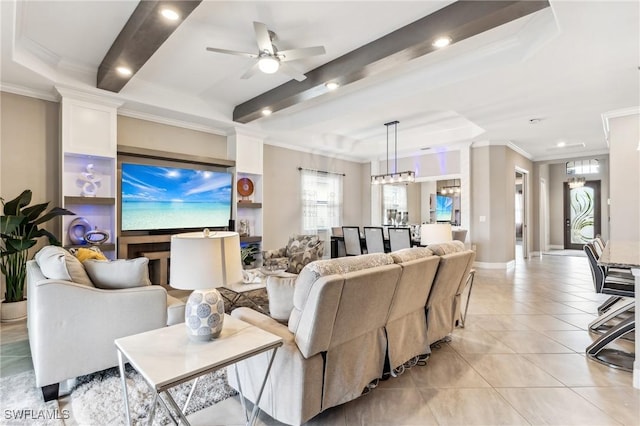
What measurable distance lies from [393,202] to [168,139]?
6312 mm

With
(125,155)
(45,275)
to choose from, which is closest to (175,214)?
(125,155)

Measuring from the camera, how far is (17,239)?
3535 millimetres

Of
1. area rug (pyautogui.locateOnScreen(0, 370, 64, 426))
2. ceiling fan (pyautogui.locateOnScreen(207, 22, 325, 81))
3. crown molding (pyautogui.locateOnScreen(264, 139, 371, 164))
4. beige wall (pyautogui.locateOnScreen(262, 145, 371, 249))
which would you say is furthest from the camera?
crown molding (pyautogui.locateOnScreen(264, 139, 371, 164))

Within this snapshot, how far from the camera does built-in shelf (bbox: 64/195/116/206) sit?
4.06 meters

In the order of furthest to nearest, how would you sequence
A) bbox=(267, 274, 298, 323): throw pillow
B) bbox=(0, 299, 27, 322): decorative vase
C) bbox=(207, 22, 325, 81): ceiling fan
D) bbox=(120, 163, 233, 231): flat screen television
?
1. bbox=(120, 163, 233, 231): flat screen television
2. bbox=(0, 299, 27, 322): decorative vase
3. bbox=(207, 22, 325, 81): ceiling fan
4. bbox=(267, 274, 298, 323): throw pillow

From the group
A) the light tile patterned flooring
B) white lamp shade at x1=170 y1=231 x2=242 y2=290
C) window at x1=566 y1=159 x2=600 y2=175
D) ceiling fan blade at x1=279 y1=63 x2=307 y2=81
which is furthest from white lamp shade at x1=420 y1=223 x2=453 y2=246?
window at x1=566 y1=159 x2=600 y2=175

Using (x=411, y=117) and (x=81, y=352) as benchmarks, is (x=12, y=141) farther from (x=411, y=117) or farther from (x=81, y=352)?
(x=411, y=117)

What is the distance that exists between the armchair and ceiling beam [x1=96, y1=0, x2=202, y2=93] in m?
2.99

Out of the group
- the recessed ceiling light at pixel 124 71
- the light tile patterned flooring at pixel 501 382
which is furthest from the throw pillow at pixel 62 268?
the recessed ceiling light at pixel 124 71

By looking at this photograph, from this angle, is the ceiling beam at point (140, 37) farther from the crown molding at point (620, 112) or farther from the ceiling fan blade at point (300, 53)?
the crown molding at point (620, 112)

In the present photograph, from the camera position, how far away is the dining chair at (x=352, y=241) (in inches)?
245

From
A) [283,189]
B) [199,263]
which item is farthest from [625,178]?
[199,263]

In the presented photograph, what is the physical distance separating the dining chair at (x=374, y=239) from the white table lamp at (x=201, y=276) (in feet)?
14.2

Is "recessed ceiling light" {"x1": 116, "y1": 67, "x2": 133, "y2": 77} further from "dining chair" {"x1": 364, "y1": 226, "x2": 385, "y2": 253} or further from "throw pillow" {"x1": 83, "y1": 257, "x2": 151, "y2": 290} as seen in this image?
"dining chair" {"x1": 364, "y1": 226, "x2": 385, "y2": 253}
